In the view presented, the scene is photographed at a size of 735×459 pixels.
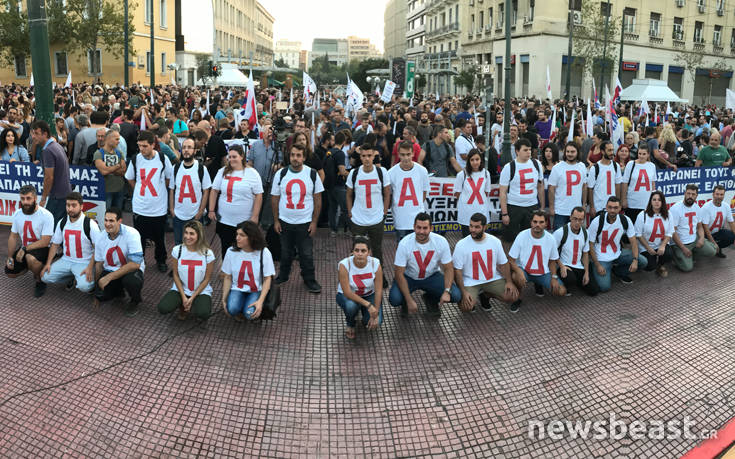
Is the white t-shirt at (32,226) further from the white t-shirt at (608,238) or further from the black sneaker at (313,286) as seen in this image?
the white t-shirt at (608,238)

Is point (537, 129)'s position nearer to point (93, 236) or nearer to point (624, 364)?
point (624, 364)

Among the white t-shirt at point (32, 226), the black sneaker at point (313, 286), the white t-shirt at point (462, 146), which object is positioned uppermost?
the white t-shirt at point (462, 146)

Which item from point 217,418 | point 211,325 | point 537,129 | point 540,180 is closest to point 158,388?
point 217,418

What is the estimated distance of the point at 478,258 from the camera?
23.2ft

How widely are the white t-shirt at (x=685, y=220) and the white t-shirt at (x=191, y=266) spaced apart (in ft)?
22.7

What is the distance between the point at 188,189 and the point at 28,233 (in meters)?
1.96

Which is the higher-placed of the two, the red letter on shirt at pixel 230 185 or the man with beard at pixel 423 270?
the red letter on shirt at pixel 230 185

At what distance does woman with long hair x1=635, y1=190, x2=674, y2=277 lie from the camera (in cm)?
871

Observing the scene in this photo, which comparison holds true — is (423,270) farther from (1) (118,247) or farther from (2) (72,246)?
(2) (72,246)

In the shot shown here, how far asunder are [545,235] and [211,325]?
4092 millimetres

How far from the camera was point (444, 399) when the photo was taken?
5461mm

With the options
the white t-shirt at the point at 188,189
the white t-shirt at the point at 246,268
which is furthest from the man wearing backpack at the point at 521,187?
the white t-shirt at the point at 188,189

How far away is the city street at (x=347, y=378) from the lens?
4859 millimetres

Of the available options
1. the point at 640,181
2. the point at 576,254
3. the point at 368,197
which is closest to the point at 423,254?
the point at 368,197
